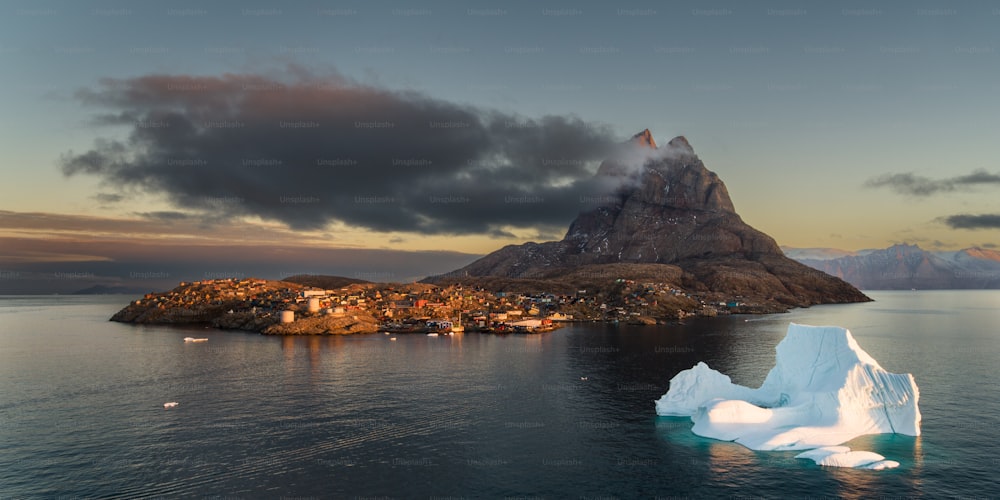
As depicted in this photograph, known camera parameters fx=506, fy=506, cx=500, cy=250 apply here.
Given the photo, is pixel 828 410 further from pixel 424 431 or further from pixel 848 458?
pixel 424 431

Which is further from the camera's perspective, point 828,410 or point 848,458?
point 828,410

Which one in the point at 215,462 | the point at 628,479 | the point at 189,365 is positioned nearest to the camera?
the point at 628,479

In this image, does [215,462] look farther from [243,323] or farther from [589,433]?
[243,323]

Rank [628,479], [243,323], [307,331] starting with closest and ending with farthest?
[628,479], [307,331], [243,323]

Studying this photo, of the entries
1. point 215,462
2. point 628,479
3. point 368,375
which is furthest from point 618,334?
point 215,462

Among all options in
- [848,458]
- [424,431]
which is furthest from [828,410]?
[424,431]

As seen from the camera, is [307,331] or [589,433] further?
[307,331]
